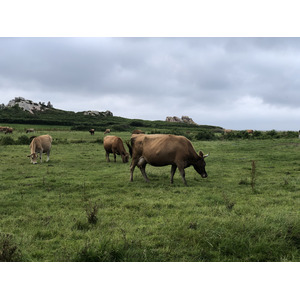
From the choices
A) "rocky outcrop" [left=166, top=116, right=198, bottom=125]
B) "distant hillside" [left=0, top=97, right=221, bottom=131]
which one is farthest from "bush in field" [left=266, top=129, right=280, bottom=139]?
"rocky outcrop" [left=166, top=116, right=198, bottom=125]

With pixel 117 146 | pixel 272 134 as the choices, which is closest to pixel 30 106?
pixel 272 134

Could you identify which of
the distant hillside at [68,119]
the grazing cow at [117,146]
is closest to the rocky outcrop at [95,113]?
the distant hillside at [68,119]

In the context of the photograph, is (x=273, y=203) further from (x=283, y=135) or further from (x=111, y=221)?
(x=283, y=135)

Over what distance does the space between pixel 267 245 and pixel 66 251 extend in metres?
3.56

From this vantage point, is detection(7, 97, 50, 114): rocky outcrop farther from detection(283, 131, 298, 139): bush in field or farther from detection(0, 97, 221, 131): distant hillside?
detection(283, 131, 298, 139): bush in field

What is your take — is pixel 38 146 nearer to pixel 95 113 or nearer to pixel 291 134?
pixel 291 134

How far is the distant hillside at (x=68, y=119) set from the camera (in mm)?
80438

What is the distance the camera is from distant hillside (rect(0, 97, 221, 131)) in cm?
8044

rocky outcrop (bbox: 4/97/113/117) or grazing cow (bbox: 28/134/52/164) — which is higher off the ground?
rocky outcrop (bbox: 4/97/113/117)

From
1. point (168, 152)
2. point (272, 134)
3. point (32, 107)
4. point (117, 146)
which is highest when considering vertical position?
point (32, 107)

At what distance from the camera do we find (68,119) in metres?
97.0

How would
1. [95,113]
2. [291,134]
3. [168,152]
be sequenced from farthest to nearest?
[95,113] → [291,134] → [168,152]

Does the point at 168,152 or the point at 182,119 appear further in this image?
the point at 182,119

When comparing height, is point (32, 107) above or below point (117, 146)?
above
